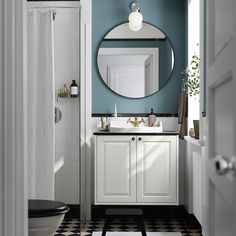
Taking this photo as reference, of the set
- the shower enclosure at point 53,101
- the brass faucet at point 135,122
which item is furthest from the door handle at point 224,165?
the brass faucet at point 135,122

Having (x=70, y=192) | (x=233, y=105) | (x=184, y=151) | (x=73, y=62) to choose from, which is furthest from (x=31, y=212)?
(x=184, y=151)

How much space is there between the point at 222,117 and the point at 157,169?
3232 millimetres

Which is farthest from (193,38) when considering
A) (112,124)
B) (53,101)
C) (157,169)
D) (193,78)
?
(53,101)

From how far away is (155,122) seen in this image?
16.6ft

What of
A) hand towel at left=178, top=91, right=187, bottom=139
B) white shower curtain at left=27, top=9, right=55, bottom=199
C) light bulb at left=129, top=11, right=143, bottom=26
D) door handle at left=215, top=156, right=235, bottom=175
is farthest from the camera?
light bulb at left=129, top=11, right=143, bottom=26

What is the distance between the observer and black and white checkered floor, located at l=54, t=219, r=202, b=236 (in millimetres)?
4176

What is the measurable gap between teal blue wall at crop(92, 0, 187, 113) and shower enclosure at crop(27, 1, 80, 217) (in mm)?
1255

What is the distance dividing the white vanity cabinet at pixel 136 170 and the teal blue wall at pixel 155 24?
646 mm

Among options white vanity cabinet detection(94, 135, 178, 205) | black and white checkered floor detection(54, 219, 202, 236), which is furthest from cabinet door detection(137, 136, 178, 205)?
black and white checkered floor detection(54, 219, 202, 236)

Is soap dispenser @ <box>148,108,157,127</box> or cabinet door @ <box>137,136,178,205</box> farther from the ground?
soap dispenser @ <box>148,108,157,127</box>

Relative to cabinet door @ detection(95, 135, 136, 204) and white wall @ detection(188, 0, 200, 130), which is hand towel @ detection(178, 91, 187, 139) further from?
cabinet door @ detection(95, 135, 136, 204)

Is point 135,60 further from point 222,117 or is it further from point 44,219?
point 222,117

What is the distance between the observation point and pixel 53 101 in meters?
3.68

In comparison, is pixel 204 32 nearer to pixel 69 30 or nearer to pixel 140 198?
pixel 69 30
